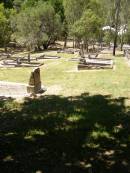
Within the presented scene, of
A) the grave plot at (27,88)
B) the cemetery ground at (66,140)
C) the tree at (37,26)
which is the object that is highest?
the tree at (37,26)

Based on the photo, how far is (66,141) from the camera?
636 cm

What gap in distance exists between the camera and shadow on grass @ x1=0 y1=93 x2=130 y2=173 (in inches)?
209

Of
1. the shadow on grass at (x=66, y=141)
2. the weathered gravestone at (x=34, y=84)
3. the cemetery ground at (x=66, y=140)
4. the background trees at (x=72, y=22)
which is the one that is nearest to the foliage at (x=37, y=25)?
the background trees at (x=72, y=22)

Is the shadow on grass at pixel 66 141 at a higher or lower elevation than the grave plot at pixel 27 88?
higher

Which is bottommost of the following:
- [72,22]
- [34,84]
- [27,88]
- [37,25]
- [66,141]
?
[27,88]

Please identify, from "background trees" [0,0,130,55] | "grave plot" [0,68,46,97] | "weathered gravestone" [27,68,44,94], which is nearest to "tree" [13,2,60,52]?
"background trees" [0,0,130,55]

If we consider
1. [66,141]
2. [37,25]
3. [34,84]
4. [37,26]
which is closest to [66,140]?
[66,141]

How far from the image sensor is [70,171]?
16.8 feet

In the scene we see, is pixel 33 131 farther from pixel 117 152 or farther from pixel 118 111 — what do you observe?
pixel 118 111

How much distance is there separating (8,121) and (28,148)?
2.43 m

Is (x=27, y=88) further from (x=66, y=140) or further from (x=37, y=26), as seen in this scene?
(x=37, y=26)

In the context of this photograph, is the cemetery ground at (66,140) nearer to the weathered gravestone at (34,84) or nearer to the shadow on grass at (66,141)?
the shadow on grass at (66,141)

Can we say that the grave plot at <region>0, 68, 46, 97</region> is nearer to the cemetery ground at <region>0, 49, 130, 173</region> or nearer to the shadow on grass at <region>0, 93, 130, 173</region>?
the cemetery ground at <region>0, 49, 130, 173</region>

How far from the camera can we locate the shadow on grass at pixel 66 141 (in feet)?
17.4
